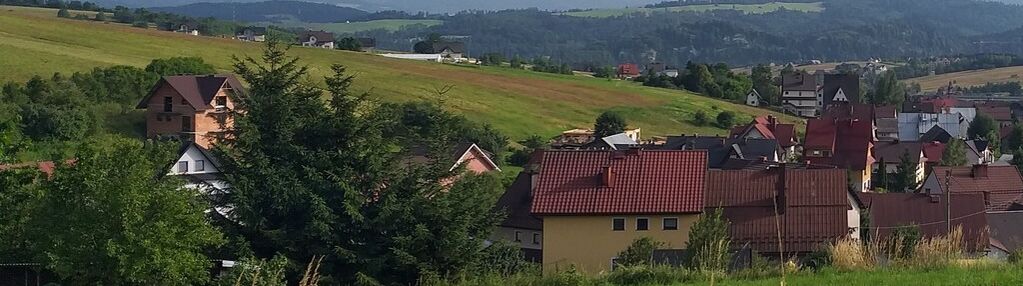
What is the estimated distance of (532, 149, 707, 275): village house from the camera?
77.5ft

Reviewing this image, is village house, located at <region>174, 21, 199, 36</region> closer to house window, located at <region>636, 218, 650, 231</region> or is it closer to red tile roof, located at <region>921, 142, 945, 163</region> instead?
red tile roof, located at <region>921, 142, 945, 163</region>

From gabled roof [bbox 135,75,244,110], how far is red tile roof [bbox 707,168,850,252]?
76.0 feet

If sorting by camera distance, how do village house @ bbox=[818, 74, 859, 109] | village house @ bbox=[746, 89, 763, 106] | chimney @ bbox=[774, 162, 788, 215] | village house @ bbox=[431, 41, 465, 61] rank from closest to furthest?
chimney @ bbox=[774, 162, 788, 215] < village house @ bbox=[746, 89, 763, 106] < village house @ bbox=[818, 74, 859, 109] < village house @ bbox=[431, 41, 465, 61]

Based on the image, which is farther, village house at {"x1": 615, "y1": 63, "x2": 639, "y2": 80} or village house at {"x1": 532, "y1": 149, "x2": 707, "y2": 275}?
village house at {"x1": 615, "y1": 63, "x2": 639, "y2": 80}

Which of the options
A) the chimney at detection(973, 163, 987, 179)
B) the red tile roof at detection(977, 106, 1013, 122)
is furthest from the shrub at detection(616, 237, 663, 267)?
the red tile roof at detection(977, 106, 1013, 122)

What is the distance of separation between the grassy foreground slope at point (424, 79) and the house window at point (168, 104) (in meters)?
9.58

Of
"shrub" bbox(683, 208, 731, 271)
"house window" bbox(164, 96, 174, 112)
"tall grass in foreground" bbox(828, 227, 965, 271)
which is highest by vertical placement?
"house window" bbox(164, 96, 174, 112)

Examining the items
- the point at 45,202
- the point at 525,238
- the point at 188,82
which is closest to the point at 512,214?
the point at 525,238

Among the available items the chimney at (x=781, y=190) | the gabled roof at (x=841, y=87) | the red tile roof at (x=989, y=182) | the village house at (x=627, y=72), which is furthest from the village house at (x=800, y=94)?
the chimney at (x=781, y=190)

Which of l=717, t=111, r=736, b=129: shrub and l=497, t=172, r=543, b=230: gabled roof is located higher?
l=717, t=111, r=736, b=129: shrub

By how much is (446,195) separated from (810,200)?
33.4ft

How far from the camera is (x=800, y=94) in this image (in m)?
90.4

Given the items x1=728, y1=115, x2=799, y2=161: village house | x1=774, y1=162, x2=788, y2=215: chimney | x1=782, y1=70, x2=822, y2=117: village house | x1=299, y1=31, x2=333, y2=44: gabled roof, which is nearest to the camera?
x1=774, y1=162, x2=788, y2=215: chimney

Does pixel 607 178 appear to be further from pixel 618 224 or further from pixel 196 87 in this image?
pixel 196 87
